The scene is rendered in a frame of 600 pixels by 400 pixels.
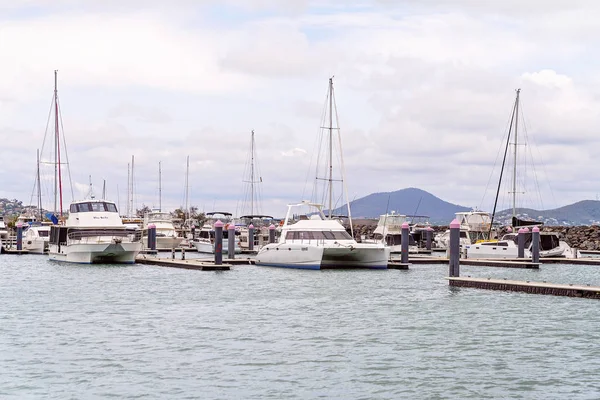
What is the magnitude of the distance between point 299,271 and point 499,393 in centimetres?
3323

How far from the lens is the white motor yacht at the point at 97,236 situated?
55050mm

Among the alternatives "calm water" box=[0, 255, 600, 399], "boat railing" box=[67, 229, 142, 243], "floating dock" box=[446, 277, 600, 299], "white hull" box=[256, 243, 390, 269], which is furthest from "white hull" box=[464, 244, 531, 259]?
"boat railing" box=[67, 229, 142, 243]

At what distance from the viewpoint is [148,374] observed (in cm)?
2044

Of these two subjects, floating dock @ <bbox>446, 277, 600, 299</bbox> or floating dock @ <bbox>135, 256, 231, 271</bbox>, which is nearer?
floating dock @ <bbox>446, 277, 600, 299</bbox>

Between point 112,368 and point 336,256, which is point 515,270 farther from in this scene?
point 112,368

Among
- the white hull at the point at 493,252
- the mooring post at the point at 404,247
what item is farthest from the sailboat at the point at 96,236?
the white hull at the point at 493,252

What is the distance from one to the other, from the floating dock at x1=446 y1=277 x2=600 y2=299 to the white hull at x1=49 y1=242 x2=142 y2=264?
2304 centimetres

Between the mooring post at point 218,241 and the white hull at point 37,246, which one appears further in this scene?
the white hull at point 37,246

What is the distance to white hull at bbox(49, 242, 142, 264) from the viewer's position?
54.8 metres

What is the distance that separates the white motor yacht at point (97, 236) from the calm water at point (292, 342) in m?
11.9

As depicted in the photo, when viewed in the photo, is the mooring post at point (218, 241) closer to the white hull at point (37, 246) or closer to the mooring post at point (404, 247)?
the mooring post at point (404, 247)

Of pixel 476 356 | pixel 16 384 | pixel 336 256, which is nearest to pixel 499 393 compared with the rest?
pixel 476 356

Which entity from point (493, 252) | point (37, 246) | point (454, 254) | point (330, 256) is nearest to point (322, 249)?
point (330, 256)

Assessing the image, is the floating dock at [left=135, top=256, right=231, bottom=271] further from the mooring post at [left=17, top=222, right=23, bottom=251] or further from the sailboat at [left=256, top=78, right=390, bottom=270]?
the mooring post at [left=17, top=222, right=23, bottom=251]
